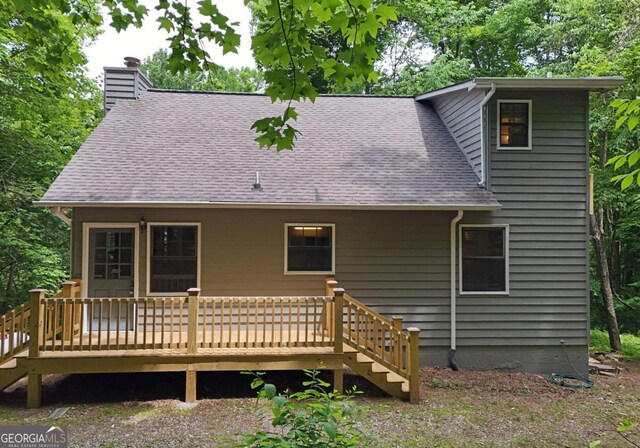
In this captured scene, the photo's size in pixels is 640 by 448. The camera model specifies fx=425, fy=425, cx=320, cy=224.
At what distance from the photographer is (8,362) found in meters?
5.95

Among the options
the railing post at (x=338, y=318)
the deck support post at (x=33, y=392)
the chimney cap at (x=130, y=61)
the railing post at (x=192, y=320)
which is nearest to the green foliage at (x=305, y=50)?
the railing post at (x=338, y=318)

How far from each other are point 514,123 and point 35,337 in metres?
8.45

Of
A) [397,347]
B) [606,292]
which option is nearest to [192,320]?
[397,347]

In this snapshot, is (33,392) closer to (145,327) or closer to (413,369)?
(145,327)

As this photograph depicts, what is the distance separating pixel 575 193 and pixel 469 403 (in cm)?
438

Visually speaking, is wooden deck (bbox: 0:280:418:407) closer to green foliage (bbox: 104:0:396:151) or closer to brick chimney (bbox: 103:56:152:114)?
green foliage (bbox: 104:0:396:151)

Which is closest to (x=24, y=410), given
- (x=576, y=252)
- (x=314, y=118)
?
(x=314, y=118)

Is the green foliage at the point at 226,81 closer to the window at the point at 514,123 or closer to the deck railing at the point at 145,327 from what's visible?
the window at the point at 514,123

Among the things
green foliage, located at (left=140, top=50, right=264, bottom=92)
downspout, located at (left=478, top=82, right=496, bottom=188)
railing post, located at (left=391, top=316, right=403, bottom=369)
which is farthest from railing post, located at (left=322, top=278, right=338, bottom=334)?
green foliage, located at (left=140, top=50, right=264, bottom=92)

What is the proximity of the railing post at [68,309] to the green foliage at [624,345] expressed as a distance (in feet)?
38.5

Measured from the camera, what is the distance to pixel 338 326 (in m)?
6.06

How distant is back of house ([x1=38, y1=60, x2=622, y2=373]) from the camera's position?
7309 millimetres

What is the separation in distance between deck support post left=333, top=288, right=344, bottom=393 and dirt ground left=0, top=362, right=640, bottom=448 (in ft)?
1.49

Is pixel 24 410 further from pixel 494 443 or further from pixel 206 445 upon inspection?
pixel 494 443
